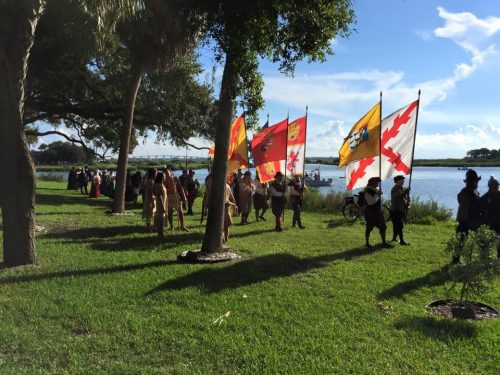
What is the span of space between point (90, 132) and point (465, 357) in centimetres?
2372

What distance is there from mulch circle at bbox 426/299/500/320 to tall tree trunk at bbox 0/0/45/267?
20.3 feet

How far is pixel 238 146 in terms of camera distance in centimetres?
1238

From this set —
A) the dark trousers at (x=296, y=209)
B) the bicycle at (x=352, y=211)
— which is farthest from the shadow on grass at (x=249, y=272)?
the bicycle at (x=352, y=211)

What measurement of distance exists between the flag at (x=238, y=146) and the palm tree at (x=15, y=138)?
5411mm

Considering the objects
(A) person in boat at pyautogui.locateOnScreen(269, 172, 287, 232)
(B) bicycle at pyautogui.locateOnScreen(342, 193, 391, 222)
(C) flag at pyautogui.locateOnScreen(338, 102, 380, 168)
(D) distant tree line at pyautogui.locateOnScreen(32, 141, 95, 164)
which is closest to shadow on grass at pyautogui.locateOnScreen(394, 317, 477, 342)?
(C) flag at pyautogui.locateOnScreen(338, 102, 380, 168)

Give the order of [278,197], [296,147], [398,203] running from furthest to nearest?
[296,147] < [278,197] < [398,203]

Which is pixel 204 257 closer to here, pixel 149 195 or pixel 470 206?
pixel 149 195

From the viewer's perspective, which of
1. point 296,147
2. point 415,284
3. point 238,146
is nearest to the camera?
point 415,284

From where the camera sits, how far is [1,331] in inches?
194

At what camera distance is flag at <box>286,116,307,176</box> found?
1501 cm

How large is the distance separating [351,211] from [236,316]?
11.5 metres

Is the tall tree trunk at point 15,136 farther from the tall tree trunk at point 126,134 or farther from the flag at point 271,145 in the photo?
the tall tree trunk at point 126,134

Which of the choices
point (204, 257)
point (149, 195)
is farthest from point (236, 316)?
point (149, 195)

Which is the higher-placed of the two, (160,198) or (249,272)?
(160,198)
